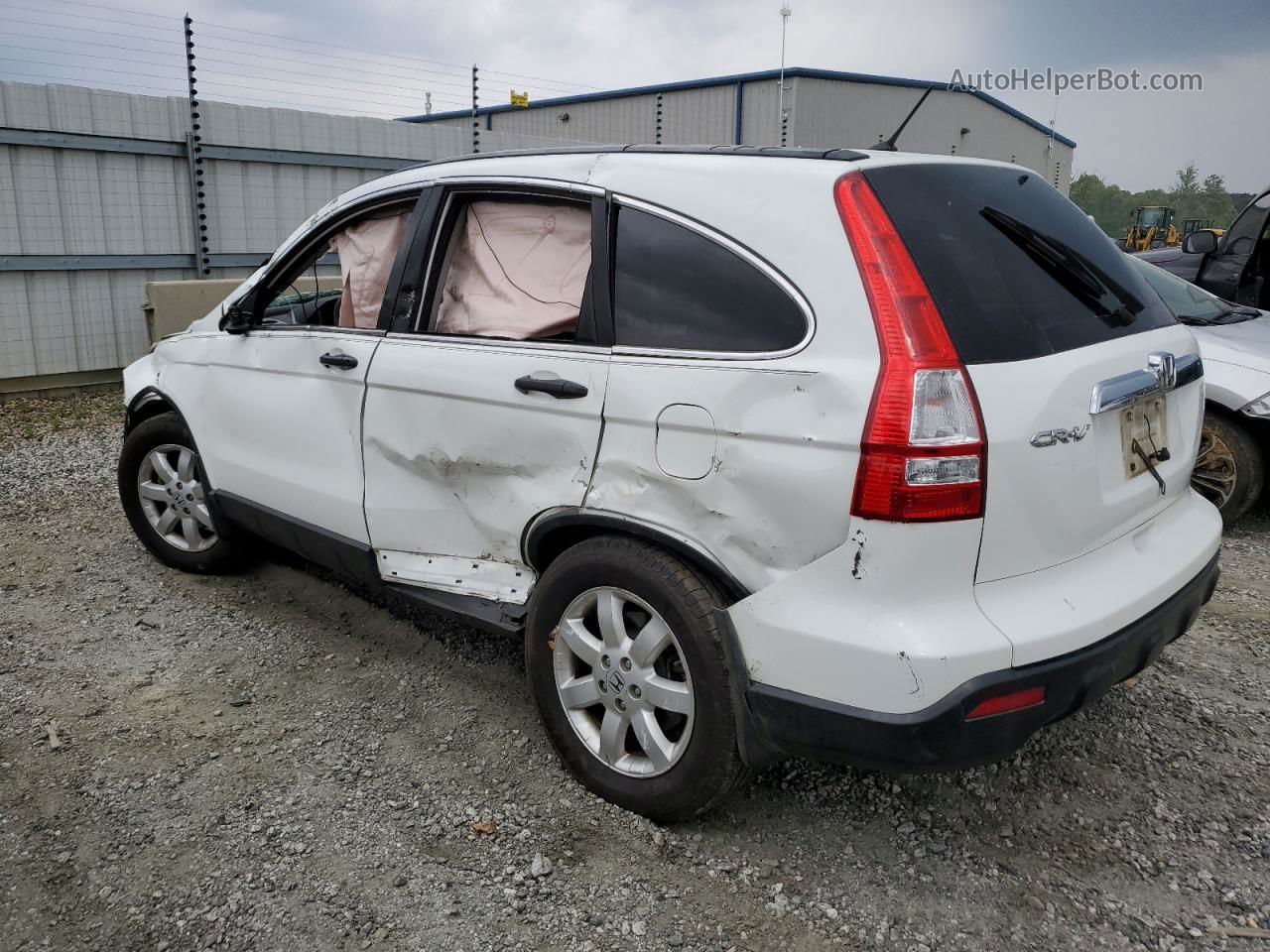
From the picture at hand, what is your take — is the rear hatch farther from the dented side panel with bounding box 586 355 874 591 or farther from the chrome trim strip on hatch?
the dented side panel with bounding box 586 355 874 591

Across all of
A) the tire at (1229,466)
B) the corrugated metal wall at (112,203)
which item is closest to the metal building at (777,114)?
the corrugated metal wall at (112,203)

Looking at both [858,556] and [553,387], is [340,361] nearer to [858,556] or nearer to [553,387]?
[553,387]

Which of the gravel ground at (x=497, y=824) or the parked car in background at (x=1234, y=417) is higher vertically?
the parked car in background at (x=1234, y=417)

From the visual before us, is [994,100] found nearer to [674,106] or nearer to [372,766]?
[674,106]

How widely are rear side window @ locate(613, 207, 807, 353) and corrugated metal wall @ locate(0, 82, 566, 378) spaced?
25.2 ft

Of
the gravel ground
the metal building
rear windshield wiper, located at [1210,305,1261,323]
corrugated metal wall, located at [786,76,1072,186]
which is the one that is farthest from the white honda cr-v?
corrugated metal wall, located at [786,76,1072,186]

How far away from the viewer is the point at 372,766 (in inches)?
120

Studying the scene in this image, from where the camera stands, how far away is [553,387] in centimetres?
271

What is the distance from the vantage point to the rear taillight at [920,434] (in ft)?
6.99

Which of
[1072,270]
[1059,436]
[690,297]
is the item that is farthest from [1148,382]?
[690,297]

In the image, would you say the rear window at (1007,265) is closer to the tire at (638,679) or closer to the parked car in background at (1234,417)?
the tire at (638,679)

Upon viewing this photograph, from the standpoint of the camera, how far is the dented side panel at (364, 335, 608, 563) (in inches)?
107

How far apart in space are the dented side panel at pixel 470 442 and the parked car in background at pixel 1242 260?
5778 mm

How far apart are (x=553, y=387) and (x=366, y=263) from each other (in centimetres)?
132
